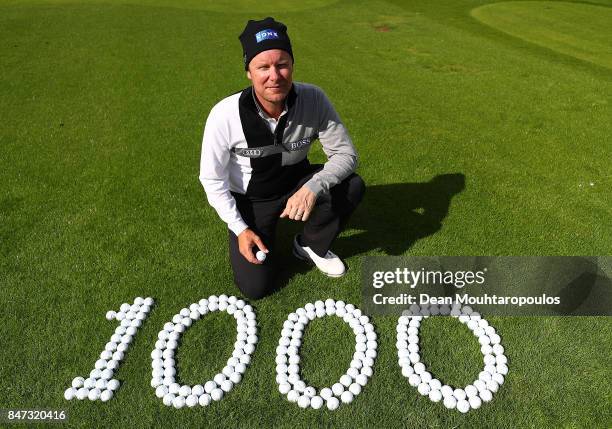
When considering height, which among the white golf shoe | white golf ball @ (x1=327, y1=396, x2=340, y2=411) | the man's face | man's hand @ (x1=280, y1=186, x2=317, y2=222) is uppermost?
the man's face

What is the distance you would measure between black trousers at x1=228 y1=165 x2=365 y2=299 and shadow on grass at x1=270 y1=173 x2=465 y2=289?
0.94 ft

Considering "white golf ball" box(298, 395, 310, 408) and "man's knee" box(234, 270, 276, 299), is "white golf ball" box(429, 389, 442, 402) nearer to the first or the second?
"white golf ball" box(298, 395, 310, 408)

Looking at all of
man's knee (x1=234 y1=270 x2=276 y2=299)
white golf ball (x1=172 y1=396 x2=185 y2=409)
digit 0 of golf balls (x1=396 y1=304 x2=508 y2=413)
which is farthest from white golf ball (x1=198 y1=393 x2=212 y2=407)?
digit 0 of golf balls (x1=396 y1=304 x2=508 y2=413)

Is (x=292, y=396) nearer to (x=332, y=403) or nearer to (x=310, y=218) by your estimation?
→ (x=332, y=403)

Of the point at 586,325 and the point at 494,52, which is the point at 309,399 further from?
the point at 494,52

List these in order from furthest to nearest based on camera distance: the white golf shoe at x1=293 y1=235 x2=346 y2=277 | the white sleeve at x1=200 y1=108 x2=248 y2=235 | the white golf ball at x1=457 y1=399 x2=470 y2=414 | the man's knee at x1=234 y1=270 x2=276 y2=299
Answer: the white golf shoe at x1=293 y1=235 x2=346 y2=277, the man's knee at x1=234 y1=270 x2=276 y2=299, the white sleeve at x1=200 y1=108 x2=248 y2=235, the white golf ball at x1=457 y1=399 x2=470 y2=414

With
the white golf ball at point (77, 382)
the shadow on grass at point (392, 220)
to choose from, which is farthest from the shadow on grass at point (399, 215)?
the white golf ball at point (77, 382)

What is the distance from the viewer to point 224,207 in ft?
12.9

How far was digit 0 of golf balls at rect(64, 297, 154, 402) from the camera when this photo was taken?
3318 mm

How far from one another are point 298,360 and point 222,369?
1.89 ft

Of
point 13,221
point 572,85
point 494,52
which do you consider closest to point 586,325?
point 13,221

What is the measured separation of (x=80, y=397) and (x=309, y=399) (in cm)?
160

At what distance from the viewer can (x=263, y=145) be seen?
3.93m

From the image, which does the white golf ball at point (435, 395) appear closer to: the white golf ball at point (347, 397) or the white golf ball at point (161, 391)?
the white golf ball at point (347, 397)
